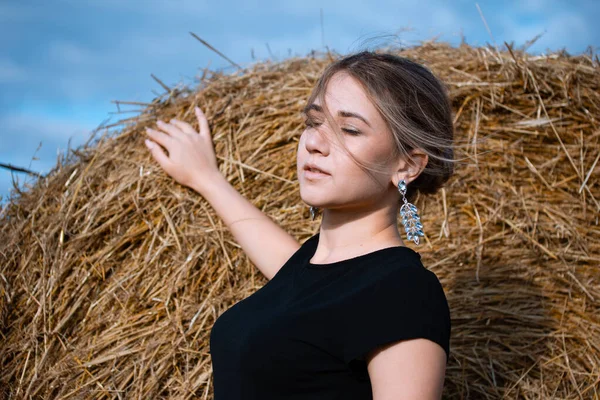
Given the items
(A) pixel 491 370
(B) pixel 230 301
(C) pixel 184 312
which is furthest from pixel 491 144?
(C) pixel 184 312

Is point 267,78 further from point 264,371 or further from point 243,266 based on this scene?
point 264,371

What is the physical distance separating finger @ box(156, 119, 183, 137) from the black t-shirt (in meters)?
1.07

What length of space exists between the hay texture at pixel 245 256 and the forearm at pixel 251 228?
105mm

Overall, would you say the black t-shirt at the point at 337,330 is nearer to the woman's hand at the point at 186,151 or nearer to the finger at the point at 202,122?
the woman's hand at the point at 186,151

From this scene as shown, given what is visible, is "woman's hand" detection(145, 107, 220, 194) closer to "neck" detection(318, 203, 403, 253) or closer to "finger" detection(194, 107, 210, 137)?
"finger" detection(194, 107, 210, 137)

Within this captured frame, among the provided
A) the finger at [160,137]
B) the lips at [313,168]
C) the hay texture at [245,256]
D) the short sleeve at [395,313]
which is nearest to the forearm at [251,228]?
the hay texture at [245,256]

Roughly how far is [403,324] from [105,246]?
1397 mm

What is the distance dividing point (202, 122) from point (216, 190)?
1.09 feet

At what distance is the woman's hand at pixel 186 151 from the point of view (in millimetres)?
2182

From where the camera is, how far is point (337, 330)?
1239 millimetres

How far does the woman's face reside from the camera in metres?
1.35

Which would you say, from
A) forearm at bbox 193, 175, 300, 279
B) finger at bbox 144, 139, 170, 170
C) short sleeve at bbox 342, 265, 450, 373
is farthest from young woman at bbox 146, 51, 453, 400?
finger at bbox 144, 139, 170, 170

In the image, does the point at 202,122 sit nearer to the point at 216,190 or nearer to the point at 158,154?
the point at 158,154

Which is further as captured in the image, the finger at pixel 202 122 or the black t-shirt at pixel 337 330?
the finger at pixel 202 122
